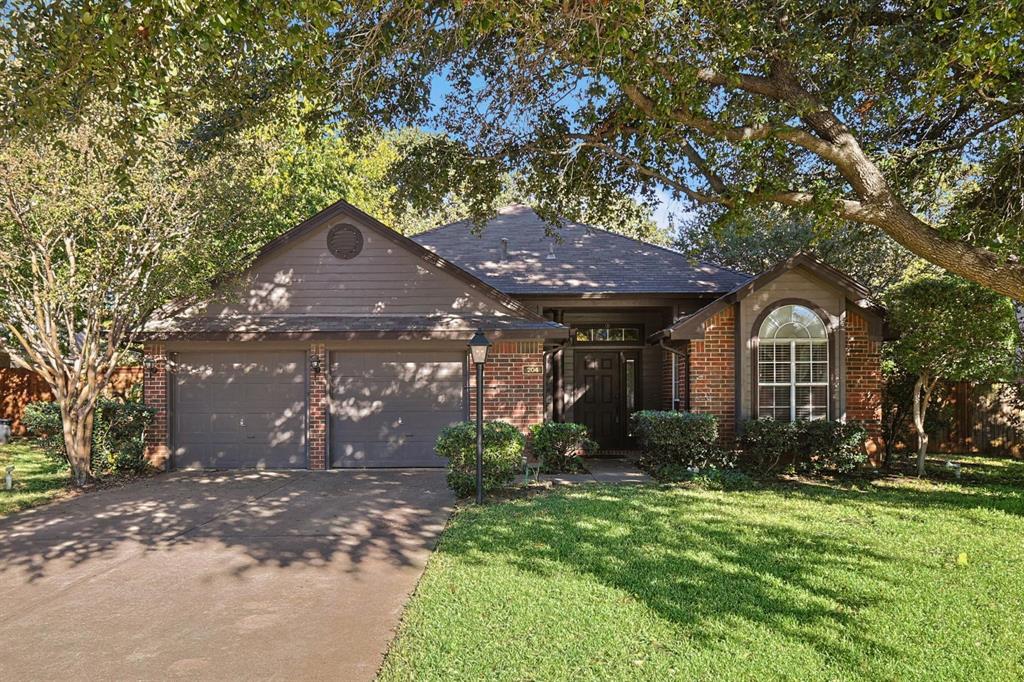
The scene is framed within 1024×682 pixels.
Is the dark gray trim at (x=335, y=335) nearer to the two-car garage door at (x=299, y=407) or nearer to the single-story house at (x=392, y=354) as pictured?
the single-story house at (x=392, y=354)

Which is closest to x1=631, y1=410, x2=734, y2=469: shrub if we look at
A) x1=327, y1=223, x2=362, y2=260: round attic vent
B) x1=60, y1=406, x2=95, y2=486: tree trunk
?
x1=327, y1=223, x2=362, y2=260: round attic vent

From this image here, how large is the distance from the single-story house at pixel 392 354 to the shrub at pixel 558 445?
1.64 feet

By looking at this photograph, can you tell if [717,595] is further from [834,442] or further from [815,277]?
[815,277]

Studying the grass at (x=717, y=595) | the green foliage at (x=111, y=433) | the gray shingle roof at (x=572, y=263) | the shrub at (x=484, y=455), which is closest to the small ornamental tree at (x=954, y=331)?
the grass at (x=717, y=595)

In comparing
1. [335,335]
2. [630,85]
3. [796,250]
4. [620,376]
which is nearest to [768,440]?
[620,376]

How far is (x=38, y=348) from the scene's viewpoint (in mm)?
10344

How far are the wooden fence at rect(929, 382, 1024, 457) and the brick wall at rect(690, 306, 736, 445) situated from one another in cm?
584

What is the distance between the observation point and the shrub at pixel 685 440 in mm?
10945

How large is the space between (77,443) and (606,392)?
9.39m

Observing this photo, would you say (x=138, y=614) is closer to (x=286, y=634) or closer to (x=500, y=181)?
(x=286, y=634)

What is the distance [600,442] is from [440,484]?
4.90 metres

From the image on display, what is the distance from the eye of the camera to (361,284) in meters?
12.2

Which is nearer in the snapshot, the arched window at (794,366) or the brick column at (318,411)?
the arched window at (794,366)

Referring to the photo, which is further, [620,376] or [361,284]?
[620,376]
